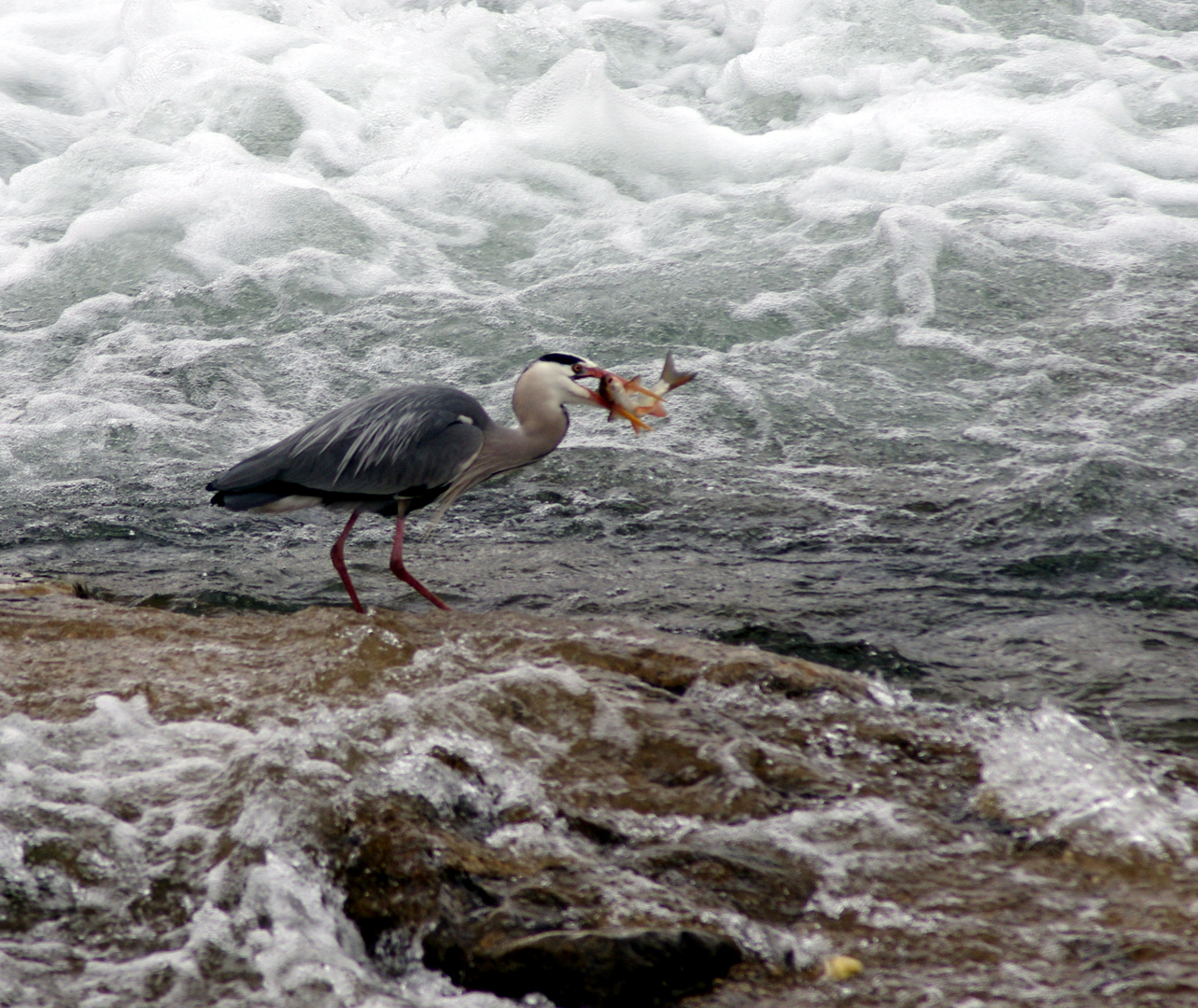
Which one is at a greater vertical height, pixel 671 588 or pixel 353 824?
pixel 353 824

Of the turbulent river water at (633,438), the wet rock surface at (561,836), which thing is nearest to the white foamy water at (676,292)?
the turbulent river water at (633,438)

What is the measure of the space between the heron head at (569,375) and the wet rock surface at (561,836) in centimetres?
157

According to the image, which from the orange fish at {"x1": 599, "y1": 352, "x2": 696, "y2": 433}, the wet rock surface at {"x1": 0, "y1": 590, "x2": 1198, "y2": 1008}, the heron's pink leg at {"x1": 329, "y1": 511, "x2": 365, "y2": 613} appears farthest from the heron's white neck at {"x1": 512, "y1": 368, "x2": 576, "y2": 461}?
the wet rock surface at {"x1": 0, "y1": 590, "x2": 1198, "y2": 1008}

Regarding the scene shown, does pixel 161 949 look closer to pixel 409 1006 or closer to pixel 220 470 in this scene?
pixel 409 1006

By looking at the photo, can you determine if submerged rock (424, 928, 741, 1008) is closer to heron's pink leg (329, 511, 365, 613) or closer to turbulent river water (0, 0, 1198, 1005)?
turbulent river water (0, 0, 1198, 1005)

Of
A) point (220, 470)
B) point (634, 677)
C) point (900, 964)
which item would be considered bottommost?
point (220, 470)

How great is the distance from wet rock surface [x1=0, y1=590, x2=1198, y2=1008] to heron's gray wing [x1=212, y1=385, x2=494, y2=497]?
3.40 feet

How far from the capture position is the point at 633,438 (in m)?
6.02

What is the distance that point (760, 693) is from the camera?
334cm

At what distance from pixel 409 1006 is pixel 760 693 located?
4.27 feet

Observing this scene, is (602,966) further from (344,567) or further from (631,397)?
(631,397)

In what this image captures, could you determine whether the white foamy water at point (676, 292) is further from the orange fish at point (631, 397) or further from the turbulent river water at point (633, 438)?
the orange fish at point (631, 397)

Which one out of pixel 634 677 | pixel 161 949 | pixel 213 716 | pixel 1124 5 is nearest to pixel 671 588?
pixel 634 677

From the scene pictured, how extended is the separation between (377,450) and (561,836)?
2.11 m
